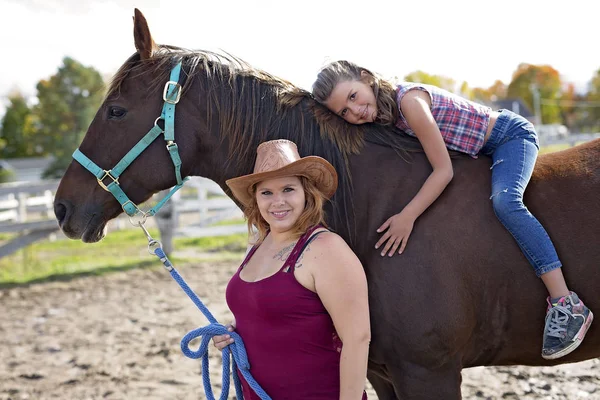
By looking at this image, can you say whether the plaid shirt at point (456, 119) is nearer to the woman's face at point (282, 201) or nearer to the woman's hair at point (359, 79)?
the woman's hair at point (359, 79)

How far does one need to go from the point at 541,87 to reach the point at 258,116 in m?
75.7

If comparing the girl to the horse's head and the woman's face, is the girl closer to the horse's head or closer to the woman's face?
the woman's face

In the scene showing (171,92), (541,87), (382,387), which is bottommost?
(382,387)

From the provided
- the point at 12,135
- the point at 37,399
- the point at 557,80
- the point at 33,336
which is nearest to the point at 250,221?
the point at 37,399

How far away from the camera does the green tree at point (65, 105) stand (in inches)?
1571

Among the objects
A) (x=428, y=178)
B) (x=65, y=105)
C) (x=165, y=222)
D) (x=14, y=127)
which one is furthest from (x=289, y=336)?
(x=14, y=127)

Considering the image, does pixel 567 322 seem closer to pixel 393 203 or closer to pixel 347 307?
pixel 393 203

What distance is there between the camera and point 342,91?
2502 millimetres

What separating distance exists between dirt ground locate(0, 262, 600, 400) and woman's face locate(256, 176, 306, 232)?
2.64m

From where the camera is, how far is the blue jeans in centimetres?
226

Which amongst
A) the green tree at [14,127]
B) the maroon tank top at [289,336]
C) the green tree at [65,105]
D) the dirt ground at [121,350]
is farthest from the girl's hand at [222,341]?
the green tree at [14,127]

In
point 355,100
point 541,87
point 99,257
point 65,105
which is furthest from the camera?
point 541,87

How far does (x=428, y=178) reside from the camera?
2.37 metres

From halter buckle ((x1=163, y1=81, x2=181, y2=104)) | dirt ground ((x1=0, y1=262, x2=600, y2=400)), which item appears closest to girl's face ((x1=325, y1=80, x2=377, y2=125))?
halter buckle ((x1=163, y1=81, x2=181, y2=104))
